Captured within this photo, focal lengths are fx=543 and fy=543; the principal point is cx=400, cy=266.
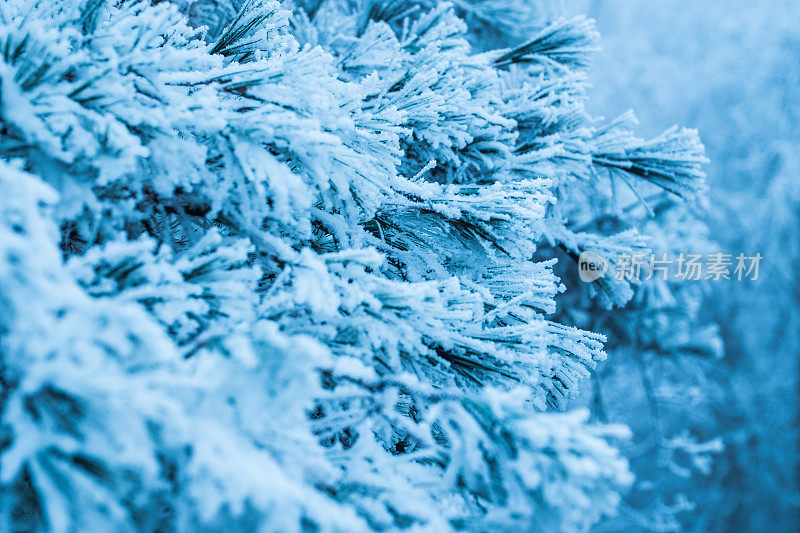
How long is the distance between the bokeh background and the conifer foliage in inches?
229

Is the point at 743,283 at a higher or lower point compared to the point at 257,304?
higher

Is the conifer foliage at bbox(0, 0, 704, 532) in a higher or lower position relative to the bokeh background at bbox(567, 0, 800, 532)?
lower

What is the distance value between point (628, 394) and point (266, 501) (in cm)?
684

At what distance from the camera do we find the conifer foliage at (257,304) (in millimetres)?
846

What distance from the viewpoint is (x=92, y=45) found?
1230mm

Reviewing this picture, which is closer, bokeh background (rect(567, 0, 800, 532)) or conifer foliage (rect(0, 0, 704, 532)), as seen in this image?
conifer foliage (rect(0, 0, 704, 532))

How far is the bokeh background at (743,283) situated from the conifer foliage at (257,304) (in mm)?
5816

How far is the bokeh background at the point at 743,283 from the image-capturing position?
24.3ft

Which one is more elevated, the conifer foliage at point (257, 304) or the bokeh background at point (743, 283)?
the bokeh background at point (743, 283)

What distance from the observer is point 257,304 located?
1.28 metres

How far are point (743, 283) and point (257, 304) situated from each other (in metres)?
8.19

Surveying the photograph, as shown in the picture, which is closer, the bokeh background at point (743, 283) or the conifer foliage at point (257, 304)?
the conifer foliage at point (257, 304)

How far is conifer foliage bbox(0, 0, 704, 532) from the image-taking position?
0.85 meters

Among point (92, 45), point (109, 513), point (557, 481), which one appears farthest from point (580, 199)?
point (109, 513)
